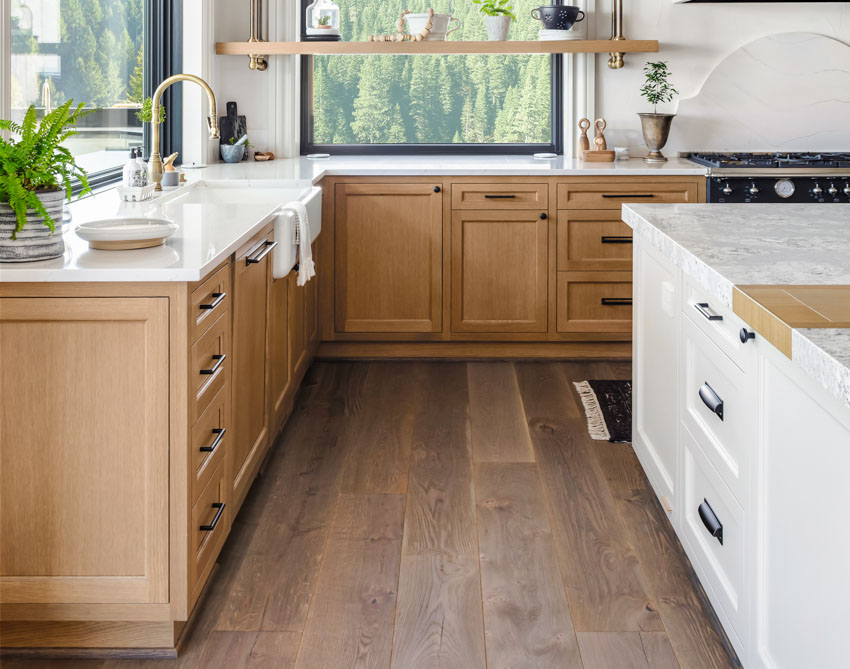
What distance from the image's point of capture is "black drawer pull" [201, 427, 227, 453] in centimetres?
219

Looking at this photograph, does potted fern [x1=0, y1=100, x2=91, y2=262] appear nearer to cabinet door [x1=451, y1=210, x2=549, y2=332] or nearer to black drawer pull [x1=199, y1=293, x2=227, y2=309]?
black drawer pull [x1=199, y1=293, x2=227, y2=309]

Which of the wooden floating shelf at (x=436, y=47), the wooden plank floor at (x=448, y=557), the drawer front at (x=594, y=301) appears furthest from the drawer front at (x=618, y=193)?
the wooden plank floor at (x=448, y=557)

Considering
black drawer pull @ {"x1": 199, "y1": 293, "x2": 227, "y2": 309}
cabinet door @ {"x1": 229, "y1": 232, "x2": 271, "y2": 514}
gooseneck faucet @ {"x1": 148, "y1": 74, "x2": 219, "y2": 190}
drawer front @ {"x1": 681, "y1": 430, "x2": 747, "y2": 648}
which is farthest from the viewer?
gooseneck faucet @ {"x1": 148, "y1": 74, "x2": 219, "y2": 190}

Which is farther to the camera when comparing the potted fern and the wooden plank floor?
the wooden plank floor

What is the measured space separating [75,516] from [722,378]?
1.41 meters

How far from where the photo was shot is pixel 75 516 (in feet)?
6.50

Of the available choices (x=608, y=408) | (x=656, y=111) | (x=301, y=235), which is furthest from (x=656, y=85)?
(x=301, y=235)

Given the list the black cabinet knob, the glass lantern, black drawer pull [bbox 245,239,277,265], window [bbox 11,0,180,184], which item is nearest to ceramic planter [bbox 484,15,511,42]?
the glass lantern

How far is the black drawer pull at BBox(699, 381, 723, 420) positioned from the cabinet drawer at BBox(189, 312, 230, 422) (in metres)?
1.13

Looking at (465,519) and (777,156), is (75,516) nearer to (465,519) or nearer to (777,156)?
(465,519)

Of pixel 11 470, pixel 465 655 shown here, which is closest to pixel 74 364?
pixel 11 470

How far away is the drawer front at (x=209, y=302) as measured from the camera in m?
2.04

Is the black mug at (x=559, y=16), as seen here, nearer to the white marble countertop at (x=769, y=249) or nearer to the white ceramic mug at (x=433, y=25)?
the white ceramic mug at (x=433, y=25)

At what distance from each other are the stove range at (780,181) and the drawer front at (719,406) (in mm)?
2117
